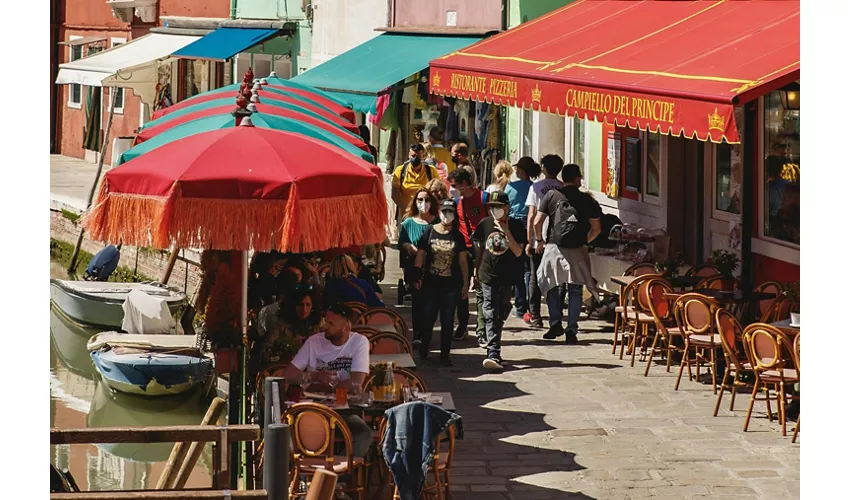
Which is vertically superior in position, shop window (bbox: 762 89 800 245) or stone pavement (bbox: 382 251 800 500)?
shop window (bbox: 762 89 800 245)

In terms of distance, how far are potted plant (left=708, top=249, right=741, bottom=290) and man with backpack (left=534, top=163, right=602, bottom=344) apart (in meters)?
1.20

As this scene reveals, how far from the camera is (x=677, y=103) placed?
12414 mm

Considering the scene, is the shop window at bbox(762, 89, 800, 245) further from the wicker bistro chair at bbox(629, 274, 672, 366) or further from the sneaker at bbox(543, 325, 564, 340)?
the sneaker at bbox(543, 325, 564, 340)

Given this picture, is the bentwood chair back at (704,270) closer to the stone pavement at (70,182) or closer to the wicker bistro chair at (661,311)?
the wicker bistro chair at (661,311)

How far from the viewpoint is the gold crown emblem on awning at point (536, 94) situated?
1523 centimetres

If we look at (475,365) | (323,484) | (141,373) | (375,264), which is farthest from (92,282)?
(323,484)

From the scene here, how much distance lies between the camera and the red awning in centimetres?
1213

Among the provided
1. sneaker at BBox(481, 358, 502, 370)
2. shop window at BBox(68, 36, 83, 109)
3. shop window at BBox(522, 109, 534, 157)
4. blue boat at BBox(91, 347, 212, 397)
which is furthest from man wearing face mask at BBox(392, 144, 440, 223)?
shop window at BBox(68, 36, 83, 109)

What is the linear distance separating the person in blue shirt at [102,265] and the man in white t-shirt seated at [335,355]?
15353 millimetres

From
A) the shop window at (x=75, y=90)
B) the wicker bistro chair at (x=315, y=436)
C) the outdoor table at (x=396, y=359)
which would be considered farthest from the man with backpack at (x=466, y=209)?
the shop window at (x=75, y=90)

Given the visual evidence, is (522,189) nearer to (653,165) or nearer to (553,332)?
(553,332)

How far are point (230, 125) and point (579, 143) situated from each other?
9.89 metres

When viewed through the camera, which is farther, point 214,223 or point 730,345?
point 730,345

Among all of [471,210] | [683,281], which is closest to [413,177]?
[471,210]
